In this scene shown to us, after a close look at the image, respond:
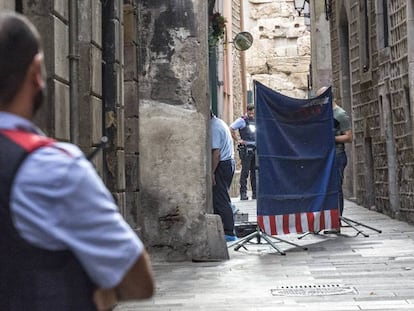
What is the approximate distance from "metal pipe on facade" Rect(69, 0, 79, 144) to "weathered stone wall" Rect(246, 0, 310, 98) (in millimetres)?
42107

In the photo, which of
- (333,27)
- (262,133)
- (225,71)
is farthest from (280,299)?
(225,71)

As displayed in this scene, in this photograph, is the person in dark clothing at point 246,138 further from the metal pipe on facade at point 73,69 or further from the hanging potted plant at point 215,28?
the metal pipe on facade at point 73,69

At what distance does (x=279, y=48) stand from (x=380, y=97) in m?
33.9

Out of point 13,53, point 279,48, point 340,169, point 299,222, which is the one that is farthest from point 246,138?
point 279,48

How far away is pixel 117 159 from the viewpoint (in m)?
8.77

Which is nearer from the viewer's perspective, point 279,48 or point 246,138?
point 246,138

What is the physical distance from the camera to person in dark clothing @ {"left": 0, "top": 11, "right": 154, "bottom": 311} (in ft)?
6.79

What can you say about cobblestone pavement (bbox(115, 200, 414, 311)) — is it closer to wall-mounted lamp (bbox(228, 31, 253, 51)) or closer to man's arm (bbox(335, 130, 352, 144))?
man's arm (bbox(335, 130, 352, 144))

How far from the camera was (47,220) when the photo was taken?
2080 mm

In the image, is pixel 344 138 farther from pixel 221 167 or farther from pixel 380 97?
pixel 380 97

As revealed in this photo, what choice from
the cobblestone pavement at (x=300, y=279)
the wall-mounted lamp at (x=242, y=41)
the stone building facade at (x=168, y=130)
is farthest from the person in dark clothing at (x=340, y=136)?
the wall-mounted lamp at (x=242, y=41)

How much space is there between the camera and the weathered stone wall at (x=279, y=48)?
49781mm

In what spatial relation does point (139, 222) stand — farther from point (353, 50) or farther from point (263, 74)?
point (263, 74)

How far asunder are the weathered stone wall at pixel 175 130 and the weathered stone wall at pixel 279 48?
3887 centimetres
